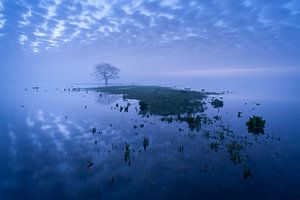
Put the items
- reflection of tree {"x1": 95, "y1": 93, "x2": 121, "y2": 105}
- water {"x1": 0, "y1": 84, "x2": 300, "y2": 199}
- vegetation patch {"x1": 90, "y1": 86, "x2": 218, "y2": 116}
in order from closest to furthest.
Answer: water {"x1": 0, "y1": 84, "x2": 300, "y2": 199}, vegetation patch {"x1": 90, "y1": 86, "x2": 218, "y2": 116}, reflection of tree {"x1": 95, "y1": 93, "x2": 121, "y2": 105}

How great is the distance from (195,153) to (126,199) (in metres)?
8.18

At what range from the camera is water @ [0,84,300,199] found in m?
11.5

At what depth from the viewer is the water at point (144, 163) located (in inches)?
454

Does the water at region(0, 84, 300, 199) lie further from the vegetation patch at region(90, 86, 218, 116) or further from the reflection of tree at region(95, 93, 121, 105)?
the reflection of tree at region(95, 93, 121, 105)

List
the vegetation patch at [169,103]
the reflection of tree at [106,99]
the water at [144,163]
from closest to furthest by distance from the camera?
1. the water at [144,163]
2. the vegetation patch at [169,103]
3. the reflection of tree at [106,99]

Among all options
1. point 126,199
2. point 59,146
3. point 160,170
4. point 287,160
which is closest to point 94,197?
point 126,199

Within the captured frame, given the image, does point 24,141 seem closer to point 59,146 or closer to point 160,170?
point 59,146

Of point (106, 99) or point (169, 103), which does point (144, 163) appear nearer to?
point (169, 103)

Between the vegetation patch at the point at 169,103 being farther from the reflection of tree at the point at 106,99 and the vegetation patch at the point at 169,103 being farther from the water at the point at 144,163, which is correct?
the water at the point at 144,163

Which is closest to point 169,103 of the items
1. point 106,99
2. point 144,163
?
point 106,99

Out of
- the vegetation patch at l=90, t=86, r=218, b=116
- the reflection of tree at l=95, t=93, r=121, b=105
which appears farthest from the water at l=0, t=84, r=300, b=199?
the reflection of tree at l=95, t=93, r=121, b=105

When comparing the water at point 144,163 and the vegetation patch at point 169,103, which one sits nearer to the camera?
the water at point 144,163

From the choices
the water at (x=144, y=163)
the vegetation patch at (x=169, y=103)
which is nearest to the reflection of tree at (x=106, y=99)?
the vegetation patch at (x=169, y=103)

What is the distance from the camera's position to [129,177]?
1311 cm
